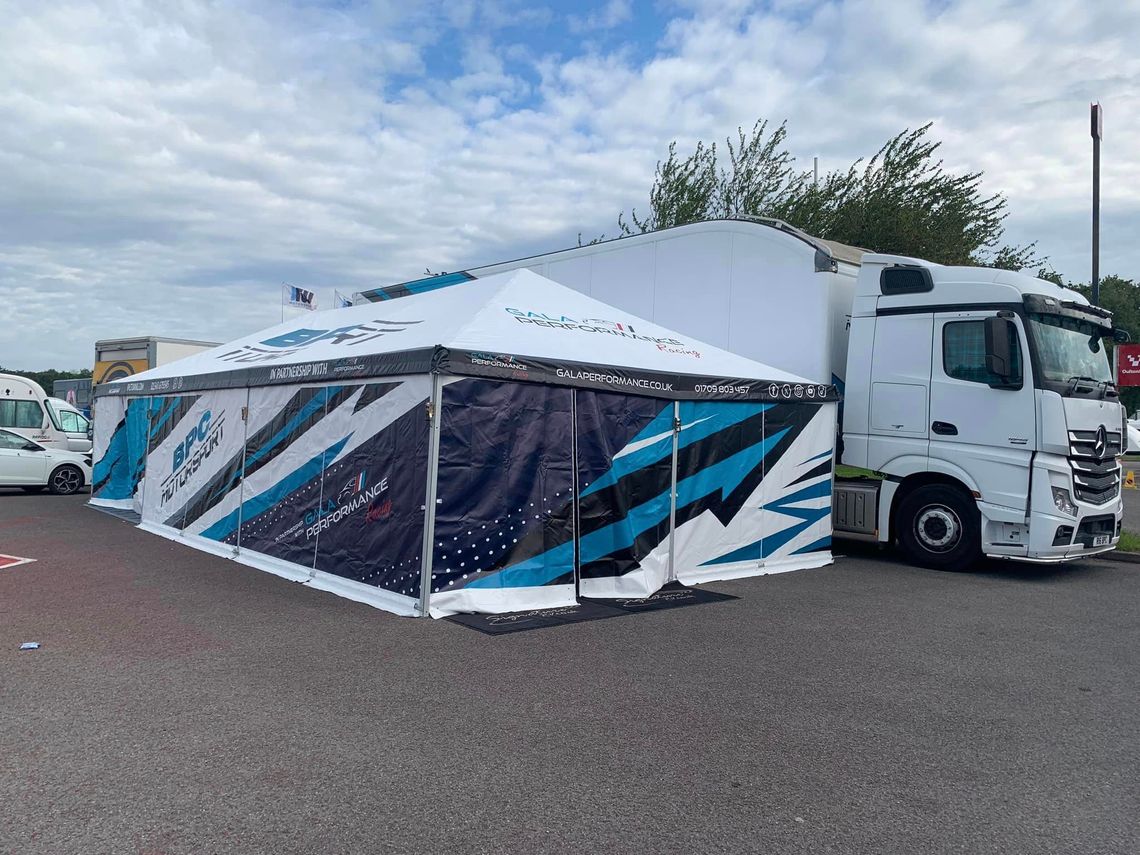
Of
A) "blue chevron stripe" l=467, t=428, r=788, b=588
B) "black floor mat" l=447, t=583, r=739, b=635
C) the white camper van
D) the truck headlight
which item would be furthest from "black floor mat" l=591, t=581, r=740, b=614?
the truck headlight

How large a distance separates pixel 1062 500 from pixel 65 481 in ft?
56.2

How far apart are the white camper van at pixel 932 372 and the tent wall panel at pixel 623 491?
2.02 m

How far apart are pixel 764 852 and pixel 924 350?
757 cm

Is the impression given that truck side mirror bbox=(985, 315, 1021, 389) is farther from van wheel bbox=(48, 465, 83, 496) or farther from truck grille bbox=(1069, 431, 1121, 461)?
van wheel bbox=(48, 465, 83, 496)

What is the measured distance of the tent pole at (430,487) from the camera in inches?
266

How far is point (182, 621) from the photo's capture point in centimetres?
668

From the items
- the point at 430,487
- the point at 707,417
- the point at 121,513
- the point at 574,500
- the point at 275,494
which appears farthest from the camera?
the point at 121,513

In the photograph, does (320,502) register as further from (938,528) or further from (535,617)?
(938,528)

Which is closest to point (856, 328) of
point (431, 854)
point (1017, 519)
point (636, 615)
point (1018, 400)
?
point (1018, 400)

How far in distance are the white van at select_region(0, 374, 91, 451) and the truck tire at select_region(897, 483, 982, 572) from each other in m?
17.1

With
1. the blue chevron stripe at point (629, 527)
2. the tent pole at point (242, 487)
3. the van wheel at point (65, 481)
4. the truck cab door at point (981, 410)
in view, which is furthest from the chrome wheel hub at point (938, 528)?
the van wheel at point (65, 481)

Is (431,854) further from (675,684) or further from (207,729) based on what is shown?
(675,684)

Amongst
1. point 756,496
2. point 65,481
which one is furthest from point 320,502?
point 65,481

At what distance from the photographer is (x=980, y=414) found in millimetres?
9211
